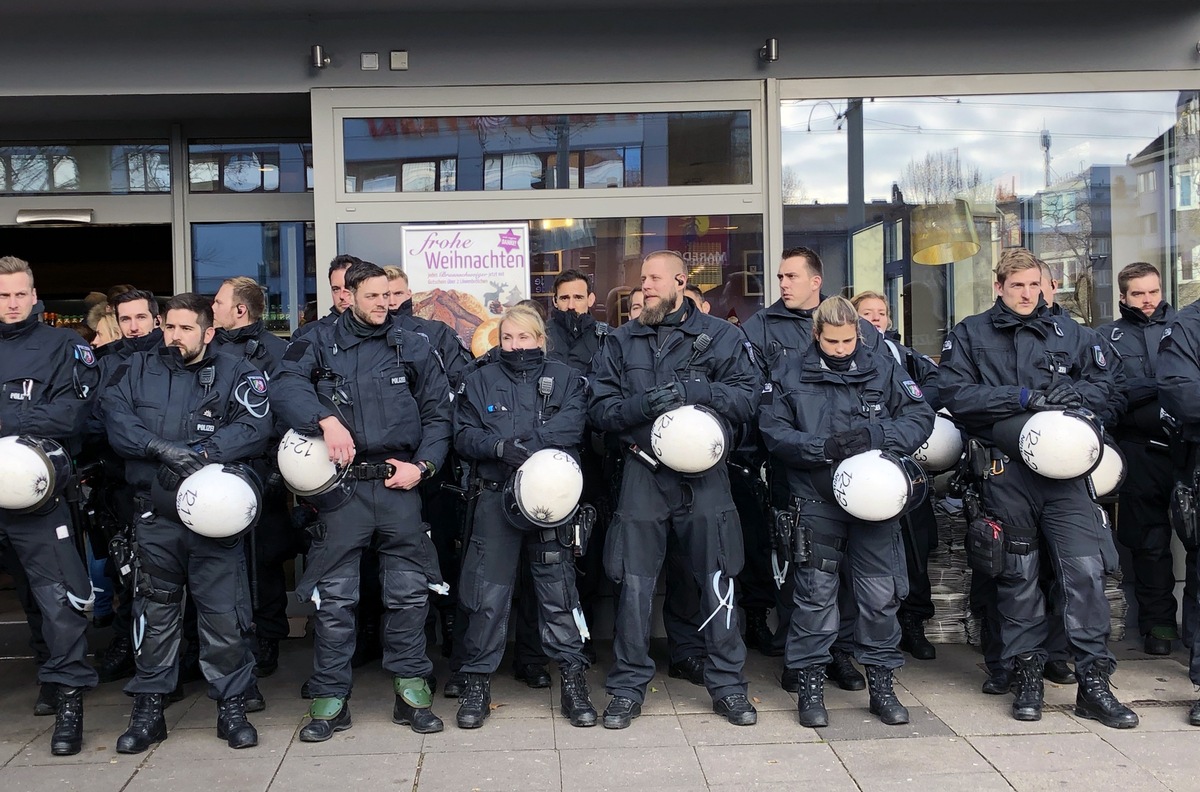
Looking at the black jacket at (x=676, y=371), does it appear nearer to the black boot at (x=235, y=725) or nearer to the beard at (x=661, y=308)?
the beard at (x=661, y=308)

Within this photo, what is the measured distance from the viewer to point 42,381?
475 cm

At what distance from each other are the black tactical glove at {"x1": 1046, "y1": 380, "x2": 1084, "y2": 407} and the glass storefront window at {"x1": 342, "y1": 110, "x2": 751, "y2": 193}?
2587 millimetres

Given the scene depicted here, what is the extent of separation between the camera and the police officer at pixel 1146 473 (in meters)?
5.74

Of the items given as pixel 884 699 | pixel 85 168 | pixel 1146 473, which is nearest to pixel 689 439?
pixel 884 699

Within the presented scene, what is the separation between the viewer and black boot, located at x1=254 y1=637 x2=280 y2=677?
5.65 m

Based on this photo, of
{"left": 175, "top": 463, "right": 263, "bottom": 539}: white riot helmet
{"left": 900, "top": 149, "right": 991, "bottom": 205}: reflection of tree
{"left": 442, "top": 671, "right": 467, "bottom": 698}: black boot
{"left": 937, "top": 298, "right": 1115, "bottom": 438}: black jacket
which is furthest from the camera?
{"left": 900, "top": 149, "right": 991, "bottom": 205}: reflection of tree

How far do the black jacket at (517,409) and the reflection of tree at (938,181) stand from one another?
3.35 metres

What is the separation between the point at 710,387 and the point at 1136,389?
2499mm

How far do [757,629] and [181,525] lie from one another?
310 cm

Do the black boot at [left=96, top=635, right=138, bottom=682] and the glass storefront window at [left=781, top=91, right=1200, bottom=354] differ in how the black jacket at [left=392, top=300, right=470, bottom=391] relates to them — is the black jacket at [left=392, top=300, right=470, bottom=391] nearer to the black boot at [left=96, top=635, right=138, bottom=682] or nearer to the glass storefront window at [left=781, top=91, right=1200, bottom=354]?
the black boot at [left=96, top=635, right=138, bottom=682]

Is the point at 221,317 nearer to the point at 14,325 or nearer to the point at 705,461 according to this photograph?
the point at 14,325

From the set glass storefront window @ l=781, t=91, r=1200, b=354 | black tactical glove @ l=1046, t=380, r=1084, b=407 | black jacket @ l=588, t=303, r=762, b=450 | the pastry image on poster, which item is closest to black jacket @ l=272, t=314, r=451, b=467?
black jacket @ l=588, t=303, r=762, b=450

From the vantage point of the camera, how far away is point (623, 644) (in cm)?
489

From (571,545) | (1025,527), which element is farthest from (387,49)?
(1025,527)
